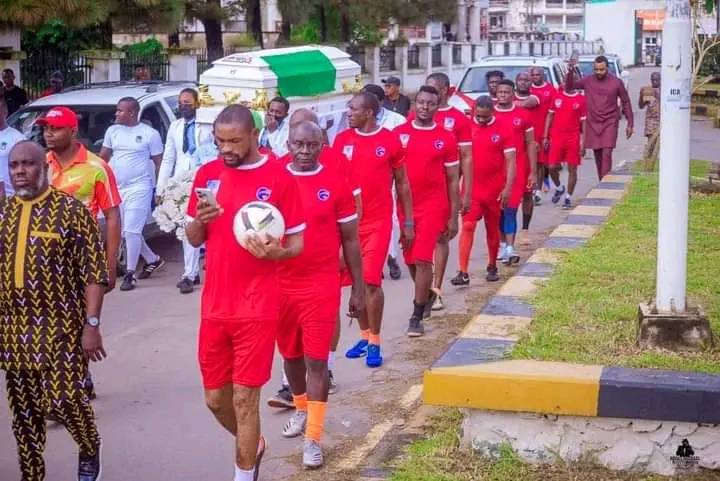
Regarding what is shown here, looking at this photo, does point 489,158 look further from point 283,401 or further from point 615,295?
point 283,401

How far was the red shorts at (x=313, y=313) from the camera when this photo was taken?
21.9 ft

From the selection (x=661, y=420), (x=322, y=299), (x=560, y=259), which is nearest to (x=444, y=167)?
(x=560, y=259)

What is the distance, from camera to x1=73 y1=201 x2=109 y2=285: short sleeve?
19.1 ft

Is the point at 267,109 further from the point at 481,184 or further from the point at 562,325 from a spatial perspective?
the point at 562,325

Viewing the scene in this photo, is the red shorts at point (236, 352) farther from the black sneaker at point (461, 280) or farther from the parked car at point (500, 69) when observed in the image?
the parked car at point (500, 69)

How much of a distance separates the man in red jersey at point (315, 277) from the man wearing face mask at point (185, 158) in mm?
5058

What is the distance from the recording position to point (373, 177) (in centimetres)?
849

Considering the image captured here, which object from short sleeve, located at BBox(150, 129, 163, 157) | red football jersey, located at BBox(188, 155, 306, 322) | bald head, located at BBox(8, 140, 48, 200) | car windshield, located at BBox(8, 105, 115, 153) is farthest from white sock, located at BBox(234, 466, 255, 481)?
car windshield, located at BBox(8, 105, 115, 153)

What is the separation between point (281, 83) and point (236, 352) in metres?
8.49

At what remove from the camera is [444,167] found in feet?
31.1

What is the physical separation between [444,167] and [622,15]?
79.3m

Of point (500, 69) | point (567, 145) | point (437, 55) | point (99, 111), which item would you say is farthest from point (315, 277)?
point (437, 55)

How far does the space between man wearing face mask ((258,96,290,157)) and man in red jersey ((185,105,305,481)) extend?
6109 millimetres

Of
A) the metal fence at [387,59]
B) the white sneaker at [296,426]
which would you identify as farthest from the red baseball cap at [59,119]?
the metal fence at [387,59]
